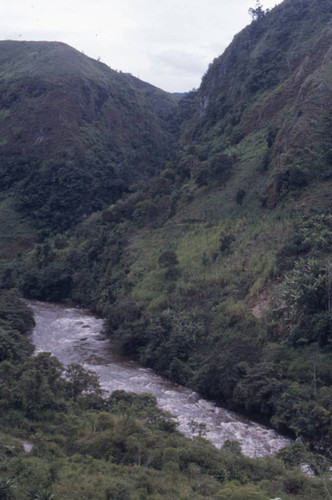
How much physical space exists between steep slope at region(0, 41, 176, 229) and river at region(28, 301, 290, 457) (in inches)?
1150

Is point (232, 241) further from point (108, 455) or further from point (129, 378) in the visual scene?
point (108, 455)

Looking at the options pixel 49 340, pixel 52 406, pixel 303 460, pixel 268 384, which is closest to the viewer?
pixel 303 460

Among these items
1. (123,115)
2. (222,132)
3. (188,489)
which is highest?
(123,115)

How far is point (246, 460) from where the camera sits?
14922 millimetres

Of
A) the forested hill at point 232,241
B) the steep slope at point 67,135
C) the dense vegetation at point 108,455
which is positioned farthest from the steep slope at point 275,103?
the dense vegetation at point 108,455

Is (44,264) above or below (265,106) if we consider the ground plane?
below

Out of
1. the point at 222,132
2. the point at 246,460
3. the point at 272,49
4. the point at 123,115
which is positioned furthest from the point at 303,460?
the point at 123,115

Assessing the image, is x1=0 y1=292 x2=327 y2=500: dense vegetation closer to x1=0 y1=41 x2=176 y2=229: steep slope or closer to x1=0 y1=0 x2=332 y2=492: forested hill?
x1=0 y1=0 x2=332 y2=492: forested hill

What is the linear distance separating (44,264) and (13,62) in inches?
2401

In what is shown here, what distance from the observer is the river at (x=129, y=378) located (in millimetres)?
19609

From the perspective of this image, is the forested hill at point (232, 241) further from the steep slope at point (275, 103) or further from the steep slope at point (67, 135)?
the steep slope at point (67, 135)

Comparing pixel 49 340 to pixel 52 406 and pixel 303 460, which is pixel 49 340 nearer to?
pixel 52 406

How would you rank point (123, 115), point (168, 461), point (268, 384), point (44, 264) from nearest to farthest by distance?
point (168, 461)
point (268, 384)
point (44, 264)
point (123, 115)

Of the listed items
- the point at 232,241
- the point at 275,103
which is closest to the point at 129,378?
the point at 232,241
